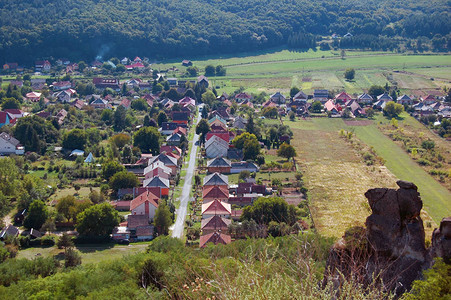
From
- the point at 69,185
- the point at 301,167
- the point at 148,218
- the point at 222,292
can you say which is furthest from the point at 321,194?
the point at 222,292

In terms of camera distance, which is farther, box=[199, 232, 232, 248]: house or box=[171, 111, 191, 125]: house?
box=[171, 111, 191, 125]: house

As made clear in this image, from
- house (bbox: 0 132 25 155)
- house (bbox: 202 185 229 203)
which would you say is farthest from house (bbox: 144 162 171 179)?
house (bbox: 0 132 25 155)

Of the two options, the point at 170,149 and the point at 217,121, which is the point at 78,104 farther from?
the point at 170,149

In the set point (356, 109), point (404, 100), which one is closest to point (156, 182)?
point (356, 109)

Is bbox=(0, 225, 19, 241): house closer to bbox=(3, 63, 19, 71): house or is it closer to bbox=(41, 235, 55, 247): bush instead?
bbox=(41, 235, 55, 247): bush

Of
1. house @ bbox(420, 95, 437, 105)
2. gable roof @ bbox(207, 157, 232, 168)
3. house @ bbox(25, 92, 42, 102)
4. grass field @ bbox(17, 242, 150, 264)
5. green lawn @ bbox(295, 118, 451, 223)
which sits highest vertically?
house @ bbox(25, 92, 42, 102)

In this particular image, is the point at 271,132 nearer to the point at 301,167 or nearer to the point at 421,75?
the point at 301,167
